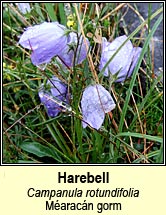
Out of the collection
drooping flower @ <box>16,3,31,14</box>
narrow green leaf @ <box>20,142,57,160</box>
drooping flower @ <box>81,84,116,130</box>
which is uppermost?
drooping flower @ <box>16,3,31,14</box>

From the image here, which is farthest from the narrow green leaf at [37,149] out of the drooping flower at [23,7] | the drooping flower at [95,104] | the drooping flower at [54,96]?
the drooping flower at [23,7]

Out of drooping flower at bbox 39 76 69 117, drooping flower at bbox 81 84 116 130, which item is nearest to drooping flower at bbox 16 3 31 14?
drooping flower at bbox 39 76 69 117

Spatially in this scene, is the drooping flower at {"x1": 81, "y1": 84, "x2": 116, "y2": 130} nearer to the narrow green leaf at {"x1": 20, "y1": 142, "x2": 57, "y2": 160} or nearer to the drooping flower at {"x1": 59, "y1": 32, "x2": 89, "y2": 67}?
the drooping flower at {"x1": 59, "y1": 32, "x2": 89, "y2": 67}

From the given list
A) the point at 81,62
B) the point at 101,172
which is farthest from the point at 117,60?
the point at 101,172

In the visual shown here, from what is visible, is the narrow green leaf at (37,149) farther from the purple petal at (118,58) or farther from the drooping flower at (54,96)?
the purple petal at (118,58)

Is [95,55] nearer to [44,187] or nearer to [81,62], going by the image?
[81,62]

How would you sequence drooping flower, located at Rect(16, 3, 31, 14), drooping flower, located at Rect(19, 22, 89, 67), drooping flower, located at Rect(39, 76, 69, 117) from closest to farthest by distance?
drooping flower, located at Rect(19, 22, 89, 67)
drooping flower, located at Rect(39, 76, 69, 117)
drooping flower, located at Rect(16, 3, 31, 14)

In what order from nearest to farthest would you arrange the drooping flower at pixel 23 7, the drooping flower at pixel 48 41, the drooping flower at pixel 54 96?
the drooping flower at pixel 48 41, the drooping flower at pixel 54 96, the drooping flower at pixel 23 7
